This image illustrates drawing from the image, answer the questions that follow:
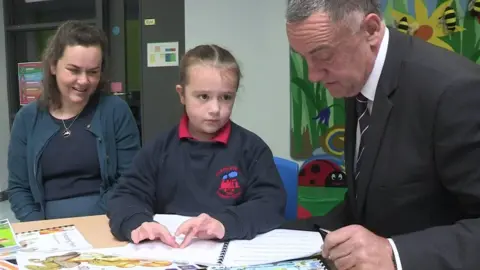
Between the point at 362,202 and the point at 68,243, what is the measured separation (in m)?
0.73

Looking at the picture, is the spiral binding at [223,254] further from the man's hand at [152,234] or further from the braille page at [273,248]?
the man's hand at [152,234]

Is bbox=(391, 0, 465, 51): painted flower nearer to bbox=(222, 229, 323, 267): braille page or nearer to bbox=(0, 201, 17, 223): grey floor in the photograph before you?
bbox=(222, 229, 323, 267): braille page

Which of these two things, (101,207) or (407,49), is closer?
(407,49)

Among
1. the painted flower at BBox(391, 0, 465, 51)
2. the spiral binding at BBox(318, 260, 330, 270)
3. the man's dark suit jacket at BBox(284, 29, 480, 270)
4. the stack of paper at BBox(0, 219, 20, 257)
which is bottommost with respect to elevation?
the stack of paper at BBox(0, 219, 20, 257)

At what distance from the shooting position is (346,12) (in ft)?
3.22

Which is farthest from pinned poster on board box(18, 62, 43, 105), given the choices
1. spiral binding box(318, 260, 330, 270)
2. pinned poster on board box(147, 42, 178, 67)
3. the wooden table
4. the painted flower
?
spiral binding box(318, 260, 330, 270)

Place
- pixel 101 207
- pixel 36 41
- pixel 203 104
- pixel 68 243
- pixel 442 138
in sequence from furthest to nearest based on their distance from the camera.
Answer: pixel 36 41
pixel 101 207
pixel 203 104
pixel 68 243
pixel 442 138

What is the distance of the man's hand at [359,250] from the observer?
0.84m

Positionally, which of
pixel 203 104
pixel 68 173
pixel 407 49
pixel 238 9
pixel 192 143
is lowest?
pixel 68 173

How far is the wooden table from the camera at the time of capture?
1193 mm

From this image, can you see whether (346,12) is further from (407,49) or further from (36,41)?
(36,41)

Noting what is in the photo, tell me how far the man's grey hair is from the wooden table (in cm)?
71

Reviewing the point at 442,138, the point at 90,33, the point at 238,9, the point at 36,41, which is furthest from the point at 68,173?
the point at 36,41

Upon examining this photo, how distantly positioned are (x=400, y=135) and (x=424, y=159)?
7 centimetres
